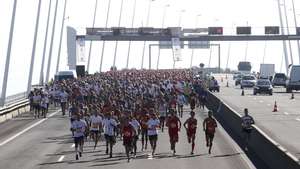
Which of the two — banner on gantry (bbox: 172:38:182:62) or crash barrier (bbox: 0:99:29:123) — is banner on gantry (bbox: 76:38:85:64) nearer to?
banner on gantry (bbox: 172:38:182:62)

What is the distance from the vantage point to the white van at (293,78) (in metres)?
74.6

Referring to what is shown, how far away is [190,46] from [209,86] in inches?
2364

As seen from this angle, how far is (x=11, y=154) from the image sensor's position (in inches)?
1061

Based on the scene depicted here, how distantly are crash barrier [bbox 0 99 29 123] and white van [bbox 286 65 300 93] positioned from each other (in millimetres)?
28948

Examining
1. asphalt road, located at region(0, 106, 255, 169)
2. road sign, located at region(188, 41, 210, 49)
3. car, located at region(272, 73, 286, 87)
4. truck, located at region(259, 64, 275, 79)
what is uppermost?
road sign, located at region(188, 41, 210, 49)

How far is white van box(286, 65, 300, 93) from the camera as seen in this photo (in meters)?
74.6

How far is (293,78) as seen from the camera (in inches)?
2985

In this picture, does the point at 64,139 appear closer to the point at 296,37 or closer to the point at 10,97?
the point at 10,97

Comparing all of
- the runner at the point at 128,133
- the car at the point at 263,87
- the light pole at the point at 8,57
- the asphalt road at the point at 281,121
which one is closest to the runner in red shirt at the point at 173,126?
the runner at the point at 128,133

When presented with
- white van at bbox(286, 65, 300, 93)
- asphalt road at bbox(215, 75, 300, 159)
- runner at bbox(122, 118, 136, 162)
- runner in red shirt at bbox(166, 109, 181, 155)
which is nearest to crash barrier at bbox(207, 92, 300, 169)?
asphalt road at bbox(215, 75, 300, 159)

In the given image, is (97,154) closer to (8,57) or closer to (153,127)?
A: (153,127)

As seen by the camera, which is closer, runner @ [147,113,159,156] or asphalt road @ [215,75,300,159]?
runner @ [147,113,159,156]

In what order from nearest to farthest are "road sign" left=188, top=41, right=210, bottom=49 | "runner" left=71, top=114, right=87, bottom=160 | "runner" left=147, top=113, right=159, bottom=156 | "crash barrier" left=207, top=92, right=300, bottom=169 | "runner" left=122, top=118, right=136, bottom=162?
1. "crash barrier" left=207, top=92, right=300, bottom=169
2. "runner" left=122, top=118, right=136, bottom=162
3. "runner" left=71, top=114, right=87, bottom=160
4. "runner" left=147, top=113, right=159, bottom=156
5. "road sign" left=188, top=41, right=210, bottom=49

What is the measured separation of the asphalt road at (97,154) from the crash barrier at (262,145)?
0.47 metres
